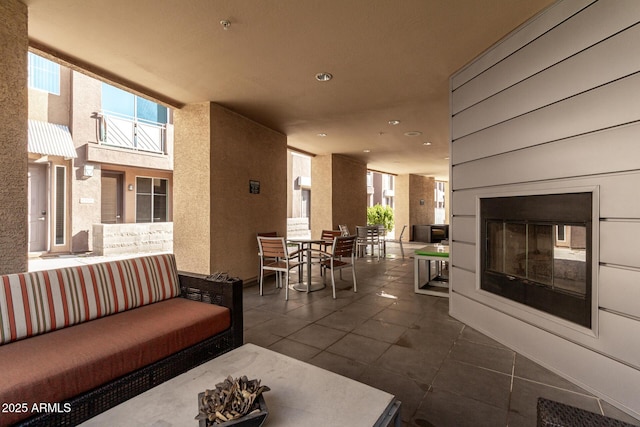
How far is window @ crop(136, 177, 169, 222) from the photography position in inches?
375

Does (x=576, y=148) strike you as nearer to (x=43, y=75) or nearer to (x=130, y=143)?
(x=130, y=143)

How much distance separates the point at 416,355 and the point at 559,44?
8.62ft

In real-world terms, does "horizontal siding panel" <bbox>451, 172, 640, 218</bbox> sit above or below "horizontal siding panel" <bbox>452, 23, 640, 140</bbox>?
below

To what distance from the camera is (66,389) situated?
1.41 meters

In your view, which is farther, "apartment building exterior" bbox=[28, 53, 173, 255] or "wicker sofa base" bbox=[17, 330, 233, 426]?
"apartment building exterior" bbox=[28, 53, 173, 255]

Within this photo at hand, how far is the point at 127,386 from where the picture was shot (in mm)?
1639

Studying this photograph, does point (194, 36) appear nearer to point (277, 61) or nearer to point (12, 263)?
point (277, 61)

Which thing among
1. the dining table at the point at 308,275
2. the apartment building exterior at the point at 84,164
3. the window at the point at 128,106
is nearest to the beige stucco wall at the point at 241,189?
the dining table at the point at 308,275

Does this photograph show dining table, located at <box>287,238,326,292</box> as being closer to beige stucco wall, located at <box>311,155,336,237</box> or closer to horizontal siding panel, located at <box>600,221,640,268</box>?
beige stucco wall, located at <box>311,155,336,237</box>

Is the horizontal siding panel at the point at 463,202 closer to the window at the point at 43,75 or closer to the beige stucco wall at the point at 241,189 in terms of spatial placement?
the beige stucco wall at the point at 241,189

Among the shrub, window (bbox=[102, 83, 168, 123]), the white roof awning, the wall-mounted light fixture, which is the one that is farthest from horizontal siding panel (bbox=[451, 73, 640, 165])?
the wall-mounted light fixture

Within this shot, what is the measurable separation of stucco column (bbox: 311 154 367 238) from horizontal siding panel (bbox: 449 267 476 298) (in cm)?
460

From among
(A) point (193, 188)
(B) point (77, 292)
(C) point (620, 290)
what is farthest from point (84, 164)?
(C) point (620, 290)

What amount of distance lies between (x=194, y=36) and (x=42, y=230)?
743 centimetres
